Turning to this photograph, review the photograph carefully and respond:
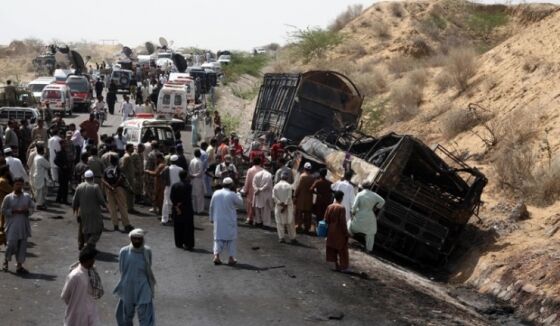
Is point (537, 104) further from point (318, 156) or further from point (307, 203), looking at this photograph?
point (307, 203)

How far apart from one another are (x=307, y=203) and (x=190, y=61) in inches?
2449

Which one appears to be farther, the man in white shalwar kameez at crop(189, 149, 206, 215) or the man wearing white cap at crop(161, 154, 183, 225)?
the man in white shalwar kameez at crop(189, 149, 206, 215)

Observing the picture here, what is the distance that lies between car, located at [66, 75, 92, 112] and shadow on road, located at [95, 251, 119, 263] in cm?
2852

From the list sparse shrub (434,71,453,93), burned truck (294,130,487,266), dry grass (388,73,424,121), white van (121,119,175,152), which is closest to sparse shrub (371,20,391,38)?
dry grass (388,73,424,121)

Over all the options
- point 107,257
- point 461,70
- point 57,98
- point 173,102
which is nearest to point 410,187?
point 107,257

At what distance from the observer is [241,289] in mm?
14148

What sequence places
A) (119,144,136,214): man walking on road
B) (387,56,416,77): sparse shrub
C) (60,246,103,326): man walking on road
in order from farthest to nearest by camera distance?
(387,56,416,77): sparse shrub < (119,144,136,214): man walking on road < (60,246,103,326): man walking on road

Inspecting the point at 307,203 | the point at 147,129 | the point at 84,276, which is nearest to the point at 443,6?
the point at 147,129

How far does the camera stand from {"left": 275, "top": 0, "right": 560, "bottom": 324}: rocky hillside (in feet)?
58.4

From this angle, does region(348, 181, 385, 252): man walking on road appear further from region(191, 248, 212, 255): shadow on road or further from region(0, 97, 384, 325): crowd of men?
region(191, 248, 212, 255): shadow on road

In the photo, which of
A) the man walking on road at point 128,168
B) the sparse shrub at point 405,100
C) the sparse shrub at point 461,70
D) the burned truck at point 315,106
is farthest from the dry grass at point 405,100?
the man walking on road at point 128,168

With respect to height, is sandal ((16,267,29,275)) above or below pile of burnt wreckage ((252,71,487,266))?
below

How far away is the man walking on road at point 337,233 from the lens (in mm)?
15391

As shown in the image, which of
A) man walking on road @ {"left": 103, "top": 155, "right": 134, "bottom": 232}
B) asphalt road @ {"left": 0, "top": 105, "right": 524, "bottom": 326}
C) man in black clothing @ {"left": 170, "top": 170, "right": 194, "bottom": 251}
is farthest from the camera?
man walking on road @ {"left": 103, "top": 155, "right": 134, "bottom": 232}
